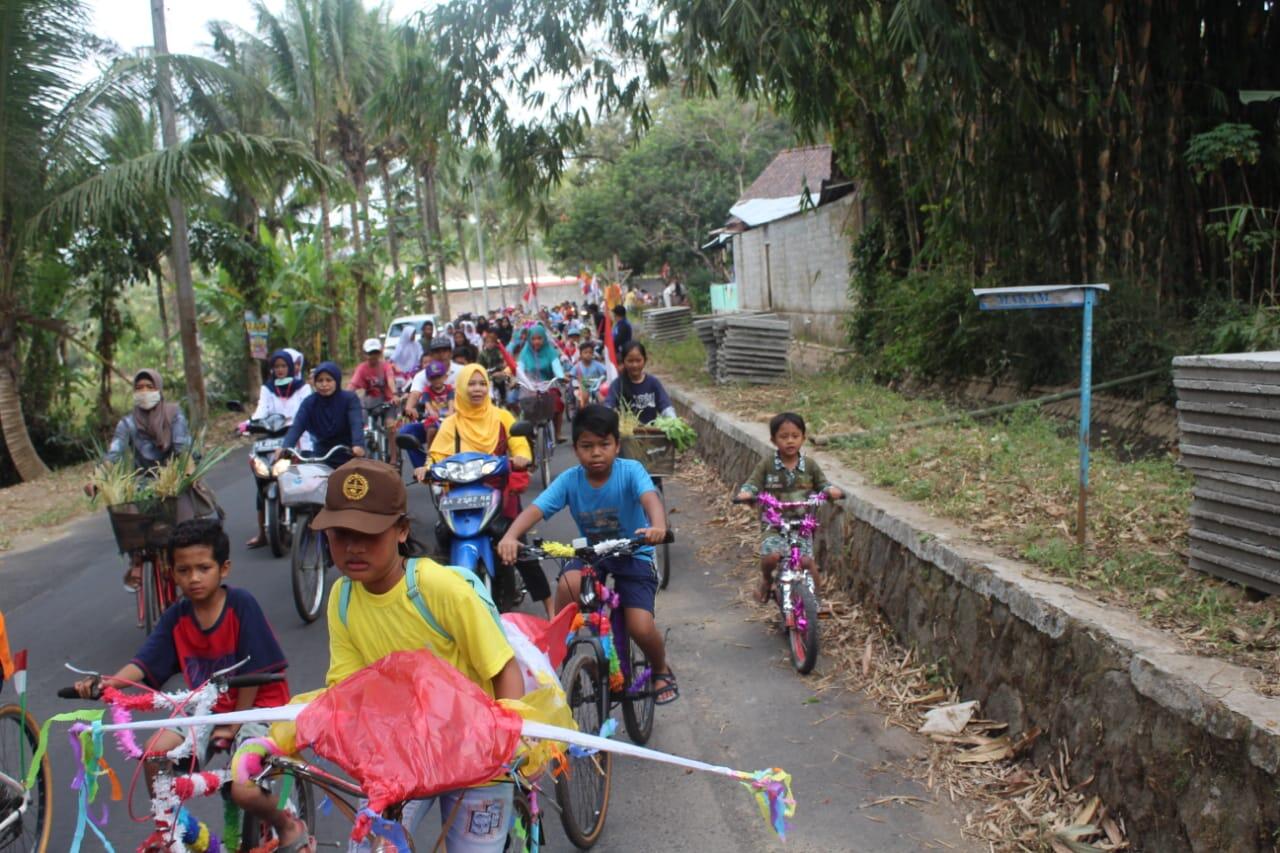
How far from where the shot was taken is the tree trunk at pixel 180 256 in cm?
1621

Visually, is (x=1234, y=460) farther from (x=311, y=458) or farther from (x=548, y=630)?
(x=311, y=458)

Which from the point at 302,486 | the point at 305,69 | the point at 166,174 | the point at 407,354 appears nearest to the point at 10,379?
the point at 166,174

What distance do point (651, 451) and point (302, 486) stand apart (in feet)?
9.16

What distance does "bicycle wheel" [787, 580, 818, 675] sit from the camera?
6.43 metres

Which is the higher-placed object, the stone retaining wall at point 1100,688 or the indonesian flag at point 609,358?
the indonesian flag at point 609,358

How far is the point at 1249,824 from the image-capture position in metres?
3.50

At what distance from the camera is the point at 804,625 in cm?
646

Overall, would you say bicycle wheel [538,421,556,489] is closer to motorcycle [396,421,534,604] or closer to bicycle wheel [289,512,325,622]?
bicycle wheel [289,512,325,622]

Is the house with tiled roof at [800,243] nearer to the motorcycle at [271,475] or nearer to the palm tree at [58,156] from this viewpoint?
the palm tree at [58,156]

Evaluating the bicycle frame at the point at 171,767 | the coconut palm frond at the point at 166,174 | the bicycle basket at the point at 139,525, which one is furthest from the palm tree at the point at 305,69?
the bicycle frame at the point at 171,767

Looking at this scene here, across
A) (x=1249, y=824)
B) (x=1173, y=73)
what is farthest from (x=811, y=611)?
(x=1173, y=73)

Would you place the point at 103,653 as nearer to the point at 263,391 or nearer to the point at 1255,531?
the point at 263,391

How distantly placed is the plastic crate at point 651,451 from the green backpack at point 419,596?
560cm

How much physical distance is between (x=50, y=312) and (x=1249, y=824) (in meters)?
22.3
